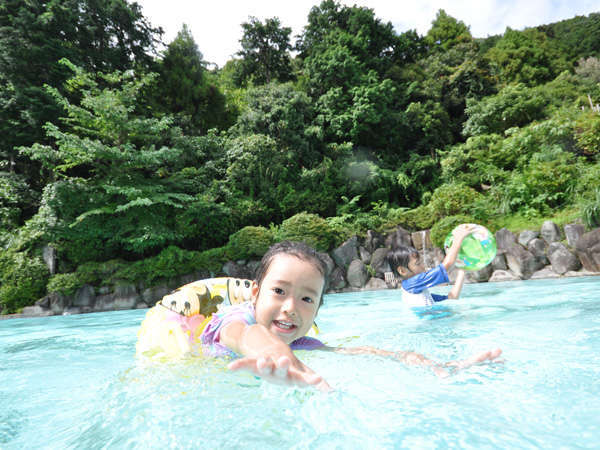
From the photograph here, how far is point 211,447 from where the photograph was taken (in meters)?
1.04

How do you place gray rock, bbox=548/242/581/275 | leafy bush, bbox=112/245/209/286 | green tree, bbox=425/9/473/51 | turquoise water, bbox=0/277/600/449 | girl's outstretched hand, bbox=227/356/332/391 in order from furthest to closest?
green tree, bbox=425/9/473/51 → leafy bush, bbox=112/245/209/286 → gray rock, bbox=548/242/581/275 → turquoise water, bbox=0/277/600/449 → girl's outstretched hand, bbox=227/356/332/391

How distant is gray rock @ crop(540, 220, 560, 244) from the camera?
8367mm

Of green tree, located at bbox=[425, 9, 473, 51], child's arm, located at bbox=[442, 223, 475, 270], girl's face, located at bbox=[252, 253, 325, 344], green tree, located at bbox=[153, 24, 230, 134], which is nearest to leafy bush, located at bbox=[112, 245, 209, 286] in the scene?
child's arm, located at bbox=[442, 223, 475, 270]

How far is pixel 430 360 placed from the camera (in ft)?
5.11

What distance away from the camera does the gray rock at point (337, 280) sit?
9.91m

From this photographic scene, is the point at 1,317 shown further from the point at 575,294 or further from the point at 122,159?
the point at 575,294

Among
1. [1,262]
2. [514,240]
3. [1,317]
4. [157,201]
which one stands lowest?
[1,317]

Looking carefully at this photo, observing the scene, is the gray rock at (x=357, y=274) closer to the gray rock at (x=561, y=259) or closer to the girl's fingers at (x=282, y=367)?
the gray rock at (x=561, y=259)

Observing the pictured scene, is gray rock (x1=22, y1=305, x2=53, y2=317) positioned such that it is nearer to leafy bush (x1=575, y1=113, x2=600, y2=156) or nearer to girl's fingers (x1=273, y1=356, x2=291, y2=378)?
girl's fingers (x1=273, y1=356, x2=291, y2=378)

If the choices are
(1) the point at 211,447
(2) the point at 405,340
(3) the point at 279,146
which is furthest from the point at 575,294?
(3) the point at 279,146

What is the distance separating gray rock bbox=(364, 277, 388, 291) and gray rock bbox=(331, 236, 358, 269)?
2.98ft

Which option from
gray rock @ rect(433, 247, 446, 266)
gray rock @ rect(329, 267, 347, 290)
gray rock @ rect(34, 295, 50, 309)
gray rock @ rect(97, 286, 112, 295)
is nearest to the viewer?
gray rock @ rect(34, 295, 50, 309)

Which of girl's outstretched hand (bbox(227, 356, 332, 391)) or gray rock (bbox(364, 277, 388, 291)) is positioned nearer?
girl's outstretched hand (bbox(227, 356, 332, 391))

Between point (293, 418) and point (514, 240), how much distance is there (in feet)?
31.5
